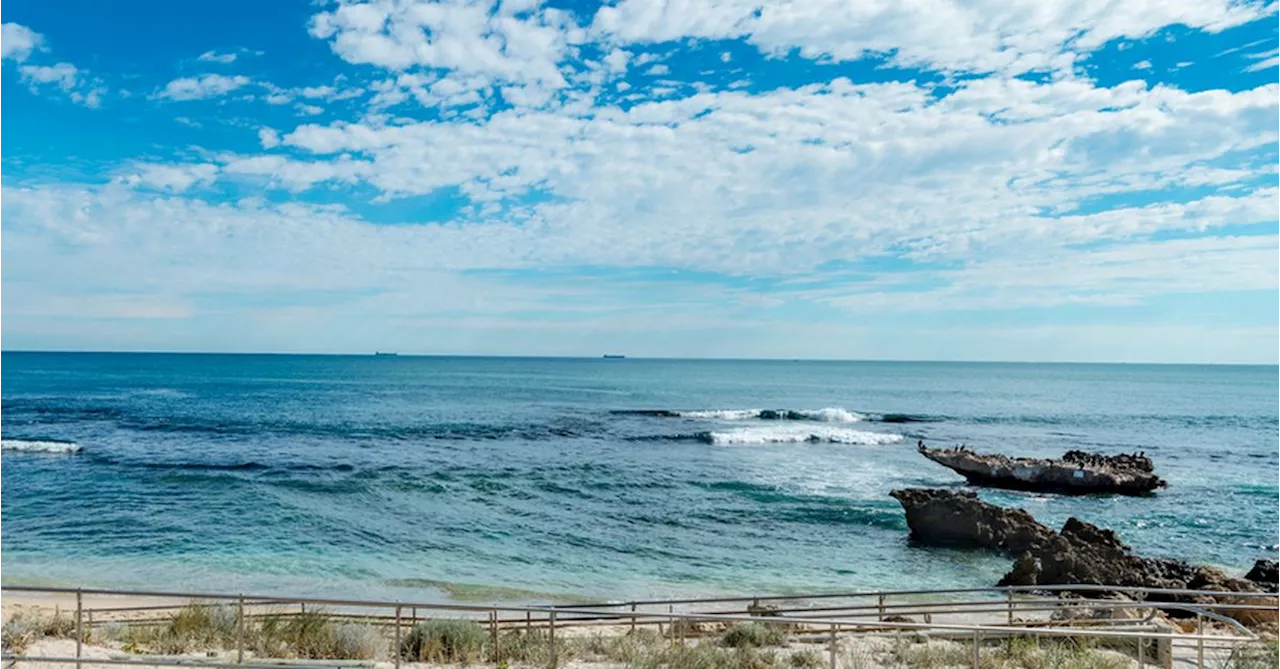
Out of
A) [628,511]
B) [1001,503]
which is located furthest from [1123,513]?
[628,511]

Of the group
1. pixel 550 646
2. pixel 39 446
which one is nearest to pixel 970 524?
pixel 550 646

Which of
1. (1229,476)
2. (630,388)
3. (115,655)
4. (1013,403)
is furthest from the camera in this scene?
(630,388)

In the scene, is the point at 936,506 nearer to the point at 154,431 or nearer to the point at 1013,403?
the point at 154,431

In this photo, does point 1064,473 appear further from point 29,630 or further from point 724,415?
point 724,415

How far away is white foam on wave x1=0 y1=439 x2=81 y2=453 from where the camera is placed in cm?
4366

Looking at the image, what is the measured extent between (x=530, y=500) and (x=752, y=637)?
22.1m

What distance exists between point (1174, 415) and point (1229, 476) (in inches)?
1958

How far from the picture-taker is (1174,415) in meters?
86.3

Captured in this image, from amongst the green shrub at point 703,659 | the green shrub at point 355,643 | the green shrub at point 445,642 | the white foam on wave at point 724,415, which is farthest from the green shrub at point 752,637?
the white foam on wave at point 724,415

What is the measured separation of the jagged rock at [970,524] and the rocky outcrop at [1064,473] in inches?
528

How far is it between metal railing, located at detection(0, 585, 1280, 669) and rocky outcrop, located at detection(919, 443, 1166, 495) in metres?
21.2

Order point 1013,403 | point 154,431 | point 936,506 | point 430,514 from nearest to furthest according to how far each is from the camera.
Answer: point 936,506 < point 430,514 < point 154,431 < point 1013,403

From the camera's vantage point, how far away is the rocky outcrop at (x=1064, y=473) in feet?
124

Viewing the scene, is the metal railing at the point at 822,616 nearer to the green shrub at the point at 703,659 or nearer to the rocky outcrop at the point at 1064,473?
the green shrub at the point at 703,659
